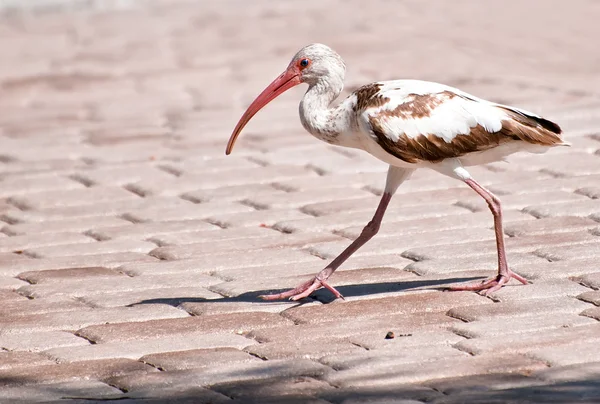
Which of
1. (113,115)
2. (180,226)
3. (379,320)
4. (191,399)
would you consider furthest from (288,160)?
(191,399)

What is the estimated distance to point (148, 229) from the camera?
305 inches

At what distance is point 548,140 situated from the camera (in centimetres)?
636

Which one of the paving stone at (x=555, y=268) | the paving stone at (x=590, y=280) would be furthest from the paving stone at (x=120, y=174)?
the paving stone at (x=590, y=280)

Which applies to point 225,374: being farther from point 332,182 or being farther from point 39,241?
point 332,182

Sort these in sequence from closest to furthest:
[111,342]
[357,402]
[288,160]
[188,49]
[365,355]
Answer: [357,402]
[365,355]
[111,342]
[288,160]
[188,49]

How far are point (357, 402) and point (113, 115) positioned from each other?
22.4 feet

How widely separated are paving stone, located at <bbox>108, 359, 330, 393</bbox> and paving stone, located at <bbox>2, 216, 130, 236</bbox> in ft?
8.90

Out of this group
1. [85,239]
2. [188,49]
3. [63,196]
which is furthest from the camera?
[188,49]

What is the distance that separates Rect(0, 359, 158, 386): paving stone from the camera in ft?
17.0

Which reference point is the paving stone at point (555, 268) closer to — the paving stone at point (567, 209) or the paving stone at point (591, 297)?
the paving stone at point (591, 297)

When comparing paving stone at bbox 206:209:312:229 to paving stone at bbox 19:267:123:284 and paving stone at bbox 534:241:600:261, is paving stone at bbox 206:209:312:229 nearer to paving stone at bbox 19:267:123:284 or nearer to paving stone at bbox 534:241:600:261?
paving stone at bbox 19:267:123:284

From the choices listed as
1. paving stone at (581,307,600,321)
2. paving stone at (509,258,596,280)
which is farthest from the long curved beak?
paving stone at (581,307,600,321)

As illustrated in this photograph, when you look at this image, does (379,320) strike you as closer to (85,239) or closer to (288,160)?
(85,239)

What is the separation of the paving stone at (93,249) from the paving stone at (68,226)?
0.96 ft
